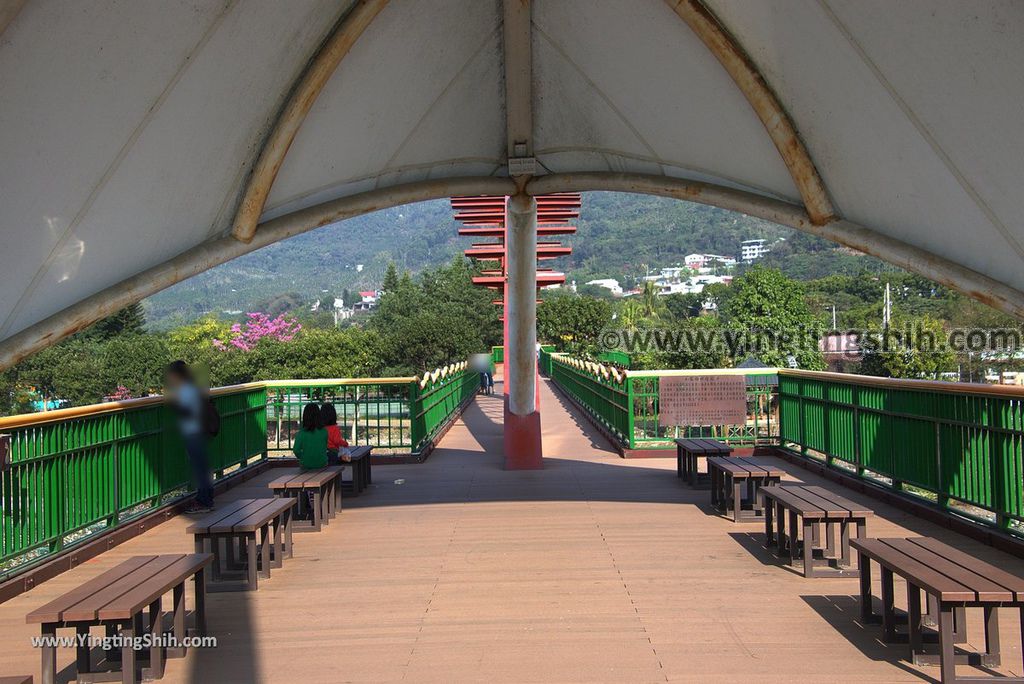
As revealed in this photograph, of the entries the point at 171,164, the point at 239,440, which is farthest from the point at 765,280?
the point at 171,164

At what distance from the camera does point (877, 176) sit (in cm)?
850

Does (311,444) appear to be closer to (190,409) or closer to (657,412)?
(190,409)

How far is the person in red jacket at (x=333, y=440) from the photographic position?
1160 centimetres

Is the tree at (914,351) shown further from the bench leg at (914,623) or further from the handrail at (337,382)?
the bench leg at (914,623)

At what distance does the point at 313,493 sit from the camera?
31.9 ft

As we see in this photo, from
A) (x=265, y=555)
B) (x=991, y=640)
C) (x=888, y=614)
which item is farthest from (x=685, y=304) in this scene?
(x=991, y=640)

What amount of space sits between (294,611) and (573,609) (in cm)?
201

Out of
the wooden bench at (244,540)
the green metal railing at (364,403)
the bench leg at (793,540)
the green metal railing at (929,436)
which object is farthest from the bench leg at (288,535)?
the green metal railing at (364,403)

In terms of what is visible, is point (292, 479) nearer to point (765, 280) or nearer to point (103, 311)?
point (103, 311)

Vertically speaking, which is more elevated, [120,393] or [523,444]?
[523,444]

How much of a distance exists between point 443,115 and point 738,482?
211 inches

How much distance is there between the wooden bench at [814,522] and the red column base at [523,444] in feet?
20.7

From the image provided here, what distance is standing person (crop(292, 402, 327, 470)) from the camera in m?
10.7

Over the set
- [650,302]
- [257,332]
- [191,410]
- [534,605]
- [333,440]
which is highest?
[650,302]
